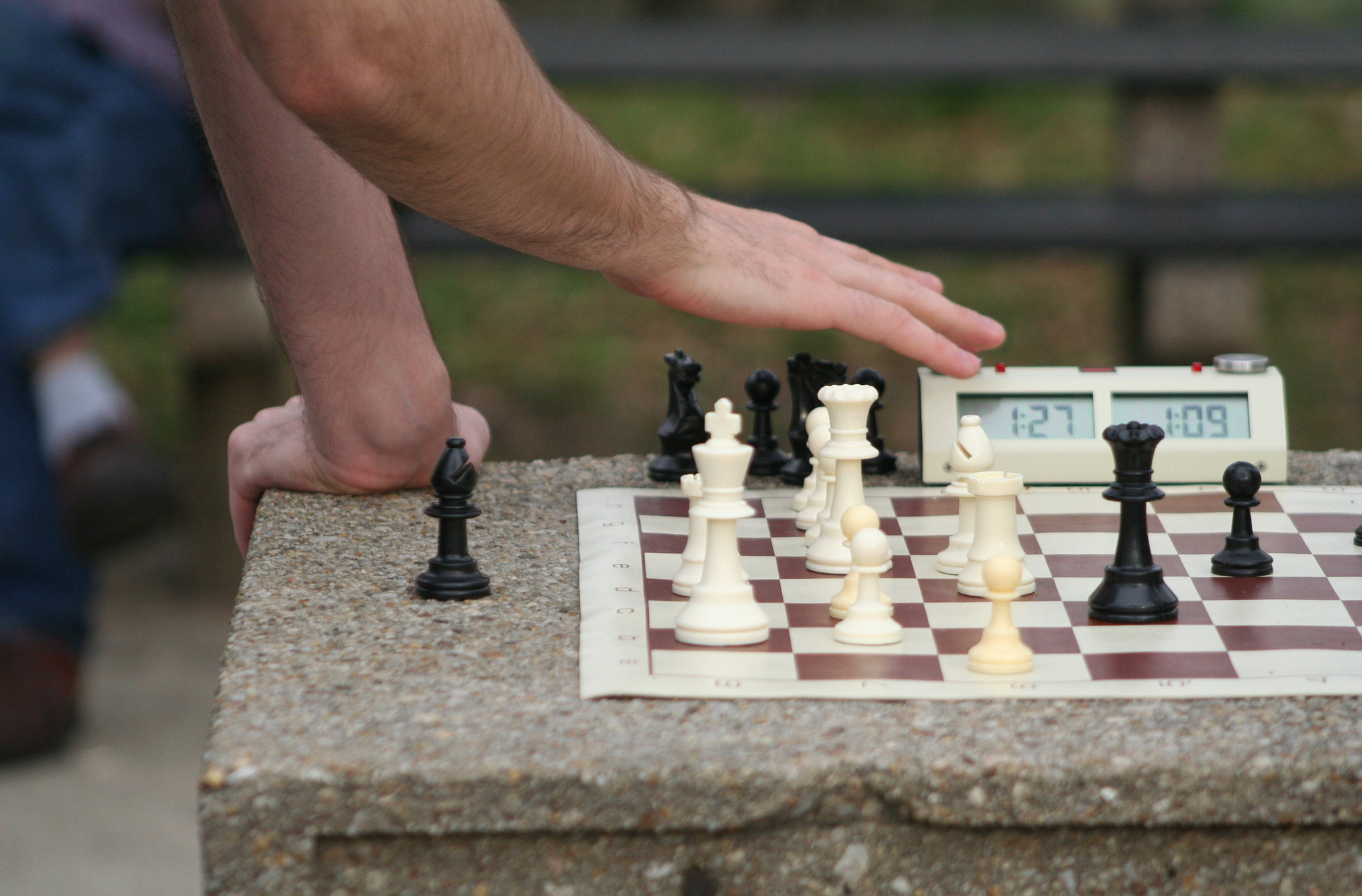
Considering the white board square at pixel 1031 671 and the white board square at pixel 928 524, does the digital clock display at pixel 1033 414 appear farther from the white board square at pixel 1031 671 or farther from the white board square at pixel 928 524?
the white board square at pixel 1031 671

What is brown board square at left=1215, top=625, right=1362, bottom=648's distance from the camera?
1.21m

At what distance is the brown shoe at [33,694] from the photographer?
3146 millimetres

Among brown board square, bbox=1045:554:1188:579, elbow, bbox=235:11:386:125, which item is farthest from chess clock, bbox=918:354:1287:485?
elbow, bbox=235:11:386:125

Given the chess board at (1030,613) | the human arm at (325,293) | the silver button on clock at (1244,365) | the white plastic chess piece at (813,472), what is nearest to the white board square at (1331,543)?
the chess board at (1030,613)

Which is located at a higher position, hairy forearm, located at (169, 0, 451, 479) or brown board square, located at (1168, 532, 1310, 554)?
hairy forearm, located at (169, 0, 451, 479)

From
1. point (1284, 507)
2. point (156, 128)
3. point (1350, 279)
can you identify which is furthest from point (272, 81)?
point (1350, 279)

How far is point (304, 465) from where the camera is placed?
5.44ft

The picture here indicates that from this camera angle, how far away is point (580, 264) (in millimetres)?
1434

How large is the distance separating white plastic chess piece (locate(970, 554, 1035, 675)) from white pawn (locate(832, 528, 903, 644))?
0.25ft

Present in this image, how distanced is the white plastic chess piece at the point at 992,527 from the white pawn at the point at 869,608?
0.14 m

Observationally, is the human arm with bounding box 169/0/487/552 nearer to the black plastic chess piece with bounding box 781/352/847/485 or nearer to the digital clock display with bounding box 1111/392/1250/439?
the black plastic chess piece with bounding box 781/352/847/485

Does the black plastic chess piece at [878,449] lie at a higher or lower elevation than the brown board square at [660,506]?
higher

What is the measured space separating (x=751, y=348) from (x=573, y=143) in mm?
4313

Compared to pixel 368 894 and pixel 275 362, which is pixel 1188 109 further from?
pixel 368 894
